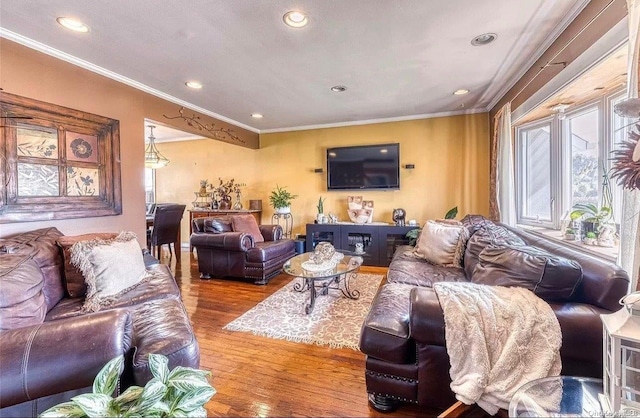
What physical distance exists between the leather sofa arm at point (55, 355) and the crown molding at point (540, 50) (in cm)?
328

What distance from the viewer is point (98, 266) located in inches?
75.9

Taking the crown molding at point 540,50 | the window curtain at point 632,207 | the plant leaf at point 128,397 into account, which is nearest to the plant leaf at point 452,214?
the crown molding at point 540,50

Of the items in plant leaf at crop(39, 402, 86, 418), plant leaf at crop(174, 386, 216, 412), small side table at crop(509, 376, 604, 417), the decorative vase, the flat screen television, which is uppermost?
the flat screen television

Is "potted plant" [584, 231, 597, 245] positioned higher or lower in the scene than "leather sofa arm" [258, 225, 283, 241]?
higher

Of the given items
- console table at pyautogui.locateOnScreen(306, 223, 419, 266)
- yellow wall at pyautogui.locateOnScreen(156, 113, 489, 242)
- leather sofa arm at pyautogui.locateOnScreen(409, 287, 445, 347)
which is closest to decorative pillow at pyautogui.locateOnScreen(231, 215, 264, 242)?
console table at pyautogui.locateOnScreen(306, 223, 419, 266)

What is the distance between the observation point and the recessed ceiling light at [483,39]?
86.6 inches

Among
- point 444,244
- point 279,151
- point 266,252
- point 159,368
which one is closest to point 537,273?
point 444,244

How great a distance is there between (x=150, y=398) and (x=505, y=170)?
12.2 feet

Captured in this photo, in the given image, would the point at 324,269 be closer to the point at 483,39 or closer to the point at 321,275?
the point at 321,275

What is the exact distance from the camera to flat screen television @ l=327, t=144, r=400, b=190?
15.2ft

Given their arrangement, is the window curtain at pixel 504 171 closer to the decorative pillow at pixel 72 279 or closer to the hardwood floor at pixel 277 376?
the hardwood floor at pixel 277 376

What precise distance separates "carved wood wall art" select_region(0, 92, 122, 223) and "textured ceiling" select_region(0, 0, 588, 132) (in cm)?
55

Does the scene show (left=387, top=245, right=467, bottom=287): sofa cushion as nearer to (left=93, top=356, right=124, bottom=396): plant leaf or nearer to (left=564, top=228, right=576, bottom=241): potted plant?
(left=564, top=228, right=576, bottom=241): potted plant

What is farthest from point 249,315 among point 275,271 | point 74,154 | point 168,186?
point 168,186
